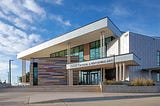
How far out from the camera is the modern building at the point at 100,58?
36.4 metres

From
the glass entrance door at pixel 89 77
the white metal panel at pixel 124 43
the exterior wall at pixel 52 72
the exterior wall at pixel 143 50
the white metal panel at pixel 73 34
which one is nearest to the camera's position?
the white metal panel at pixel 73 34

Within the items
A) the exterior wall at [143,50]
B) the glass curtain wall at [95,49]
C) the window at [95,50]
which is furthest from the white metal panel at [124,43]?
the window at [95,50]

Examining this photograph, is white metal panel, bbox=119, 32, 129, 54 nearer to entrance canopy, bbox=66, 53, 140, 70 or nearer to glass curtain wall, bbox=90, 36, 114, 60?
entrance canopy, bbox=66, 53, 140, 70

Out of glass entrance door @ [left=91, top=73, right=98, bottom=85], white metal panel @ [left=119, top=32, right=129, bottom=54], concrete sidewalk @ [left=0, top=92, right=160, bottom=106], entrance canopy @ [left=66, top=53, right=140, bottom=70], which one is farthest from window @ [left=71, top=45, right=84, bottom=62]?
concrete sidewalk @ [left=0, top=92, right=160, bottom=106]

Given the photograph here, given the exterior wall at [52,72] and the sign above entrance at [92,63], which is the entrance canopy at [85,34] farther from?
the sign above entrance at [92,63]

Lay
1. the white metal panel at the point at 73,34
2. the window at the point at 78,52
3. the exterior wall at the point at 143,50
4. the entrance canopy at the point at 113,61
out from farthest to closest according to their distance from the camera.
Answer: the window at the point at 78,52 → the exterior wall at the point at 143,50 → the white metal panel at the point at 73,34 → the entrance canopy at the point at 113,61

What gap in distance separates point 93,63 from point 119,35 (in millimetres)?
6832

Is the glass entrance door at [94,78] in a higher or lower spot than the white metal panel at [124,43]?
lower

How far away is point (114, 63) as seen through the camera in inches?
1345

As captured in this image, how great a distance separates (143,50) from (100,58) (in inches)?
308

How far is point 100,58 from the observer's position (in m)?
35.8

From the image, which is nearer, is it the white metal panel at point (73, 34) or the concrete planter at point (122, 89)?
the concrete planter at point (122, 89)

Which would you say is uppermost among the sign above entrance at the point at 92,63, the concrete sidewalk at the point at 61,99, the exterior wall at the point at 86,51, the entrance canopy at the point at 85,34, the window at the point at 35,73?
the entrance canopy at the point at 85,34

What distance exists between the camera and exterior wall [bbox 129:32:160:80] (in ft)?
127
